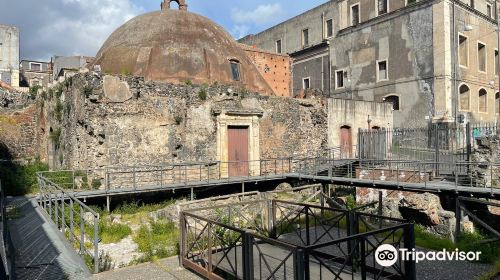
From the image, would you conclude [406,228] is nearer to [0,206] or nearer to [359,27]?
[0,206]

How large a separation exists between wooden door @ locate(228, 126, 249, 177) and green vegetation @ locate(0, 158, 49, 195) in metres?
7.90

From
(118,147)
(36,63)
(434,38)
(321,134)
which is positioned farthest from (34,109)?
(36,63)

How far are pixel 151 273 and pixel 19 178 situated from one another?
11508 millimetres

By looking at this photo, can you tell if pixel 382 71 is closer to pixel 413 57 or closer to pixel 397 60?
pixel 397 60

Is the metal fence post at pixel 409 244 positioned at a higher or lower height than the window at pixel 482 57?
lower

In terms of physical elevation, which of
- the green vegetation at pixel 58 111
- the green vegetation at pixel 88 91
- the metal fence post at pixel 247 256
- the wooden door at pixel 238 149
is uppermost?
the green vegetation at pixel 88 91

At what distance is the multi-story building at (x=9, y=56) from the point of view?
136 feet

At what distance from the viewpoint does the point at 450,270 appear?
8.05m

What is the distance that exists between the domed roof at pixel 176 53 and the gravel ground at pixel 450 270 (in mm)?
12720

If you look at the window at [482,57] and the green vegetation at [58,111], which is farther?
the window at [482,57]

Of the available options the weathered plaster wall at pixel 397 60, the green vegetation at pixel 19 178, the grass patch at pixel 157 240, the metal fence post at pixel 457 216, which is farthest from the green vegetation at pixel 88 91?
the weathered plaster wall at pixel 397 60

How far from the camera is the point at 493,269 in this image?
8.09 metres

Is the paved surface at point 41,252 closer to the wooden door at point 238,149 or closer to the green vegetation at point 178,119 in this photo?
the green vegetation at point 178,119

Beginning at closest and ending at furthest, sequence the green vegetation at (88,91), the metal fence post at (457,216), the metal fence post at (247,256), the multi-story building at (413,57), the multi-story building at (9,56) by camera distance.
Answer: the metal fence post at (247,256) < the metal fence post at (457,216) < the green vegetation at (88,91) < the multi-story building at (413,57) < the multi-story building at (9,56)
